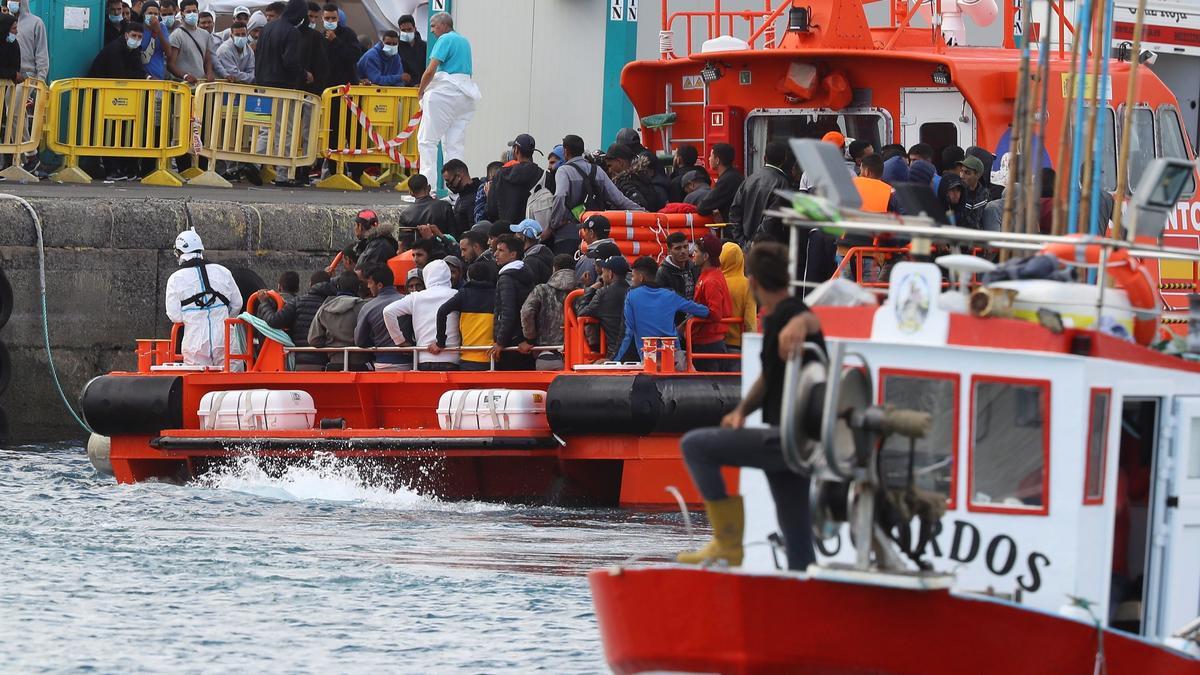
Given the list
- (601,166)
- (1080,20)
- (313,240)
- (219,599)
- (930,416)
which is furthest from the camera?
(313,240)

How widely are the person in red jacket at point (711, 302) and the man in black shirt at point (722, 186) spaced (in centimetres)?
73

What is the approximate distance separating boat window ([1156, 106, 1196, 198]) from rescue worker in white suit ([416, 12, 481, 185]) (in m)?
6.77

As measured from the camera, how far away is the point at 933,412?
25.0 feet

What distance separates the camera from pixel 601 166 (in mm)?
16250

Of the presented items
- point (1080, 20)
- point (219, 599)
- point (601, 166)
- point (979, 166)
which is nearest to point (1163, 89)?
point (979, 166)

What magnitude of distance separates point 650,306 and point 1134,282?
5.57 meters

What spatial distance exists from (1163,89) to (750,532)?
8.15 meters

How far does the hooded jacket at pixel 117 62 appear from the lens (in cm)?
2186

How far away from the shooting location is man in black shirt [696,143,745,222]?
1491 cm

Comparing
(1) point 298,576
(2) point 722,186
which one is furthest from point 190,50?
(1) point 298,576

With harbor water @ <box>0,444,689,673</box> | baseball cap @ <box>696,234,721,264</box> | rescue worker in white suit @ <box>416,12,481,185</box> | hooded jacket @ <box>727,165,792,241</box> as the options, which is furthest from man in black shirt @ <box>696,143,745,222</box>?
rescue worker in white suit @ <box>416,12,481,185</box>

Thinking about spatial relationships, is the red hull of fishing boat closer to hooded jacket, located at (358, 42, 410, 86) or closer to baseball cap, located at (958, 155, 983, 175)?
baseball cap, located at (958, 155, 983, 175)

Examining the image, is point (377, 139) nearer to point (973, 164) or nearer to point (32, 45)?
point (32, 45)

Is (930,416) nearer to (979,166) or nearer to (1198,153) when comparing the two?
(979,166)
